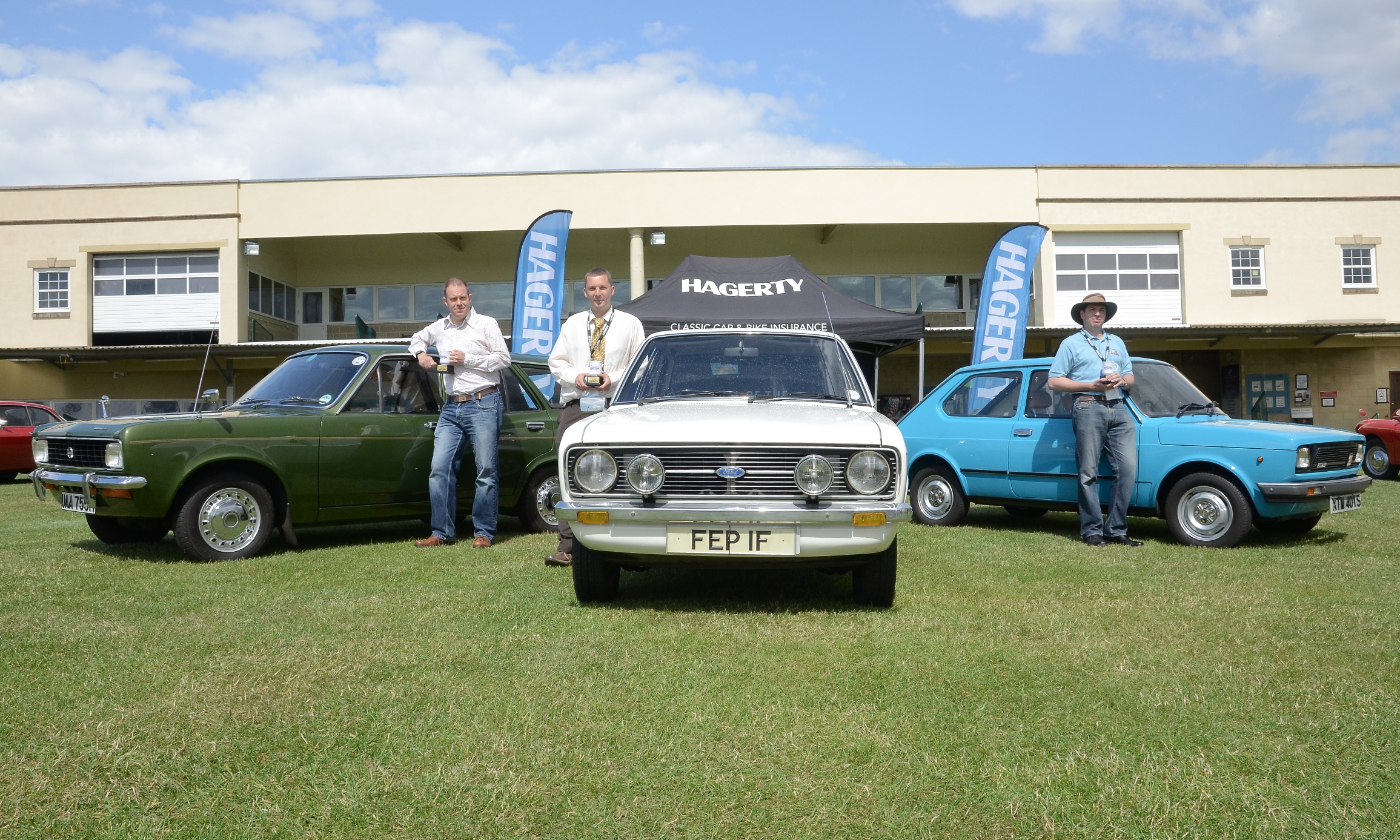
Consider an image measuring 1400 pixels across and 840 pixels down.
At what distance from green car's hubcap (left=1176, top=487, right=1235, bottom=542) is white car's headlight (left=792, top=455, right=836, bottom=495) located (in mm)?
4038

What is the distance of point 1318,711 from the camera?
120 inches

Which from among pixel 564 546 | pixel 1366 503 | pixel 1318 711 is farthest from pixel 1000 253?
pixel 1318 711

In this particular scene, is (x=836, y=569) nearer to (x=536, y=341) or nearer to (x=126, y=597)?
(x=126, y=597)

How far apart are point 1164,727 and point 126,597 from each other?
15.9ft

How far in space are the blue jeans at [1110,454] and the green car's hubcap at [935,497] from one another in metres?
1.32

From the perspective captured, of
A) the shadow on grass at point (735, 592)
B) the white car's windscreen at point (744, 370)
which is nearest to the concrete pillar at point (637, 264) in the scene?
the white car's windscreen at point (744, 370)

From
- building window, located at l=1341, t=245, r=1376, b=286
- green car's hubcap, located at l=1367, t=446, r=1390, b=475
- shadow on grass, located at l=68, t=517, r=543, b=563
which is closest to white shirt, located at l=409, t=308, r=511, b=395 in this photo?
shadow on grass, located at l=68, t=517, r=543, b=563

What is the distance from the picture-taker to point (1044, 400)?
7668 mm

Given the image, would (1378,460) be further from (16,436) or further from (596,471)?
(16,436)

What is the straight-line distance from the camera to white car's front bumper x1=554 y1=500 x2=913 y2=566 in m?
4.18

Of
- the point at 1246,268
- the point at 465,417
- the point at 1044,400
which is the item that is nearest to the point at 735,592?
the point at 465,417

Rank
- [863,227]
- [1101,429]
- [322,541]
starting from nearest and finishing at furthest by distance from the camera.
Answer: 1. [1101,429]
2. [322,541]
3. [863,227]

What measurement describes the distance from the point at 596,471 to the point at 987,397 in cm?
475

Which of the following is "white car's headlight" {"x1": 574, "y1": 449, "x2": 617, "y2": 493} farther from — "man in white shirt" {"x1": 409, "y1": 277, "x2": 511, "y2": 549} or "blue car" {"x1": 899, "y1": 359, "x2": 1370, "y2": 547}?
"blue car" {"x1": 899, "y1": 359, "x2": 1370, "y2": 547}
